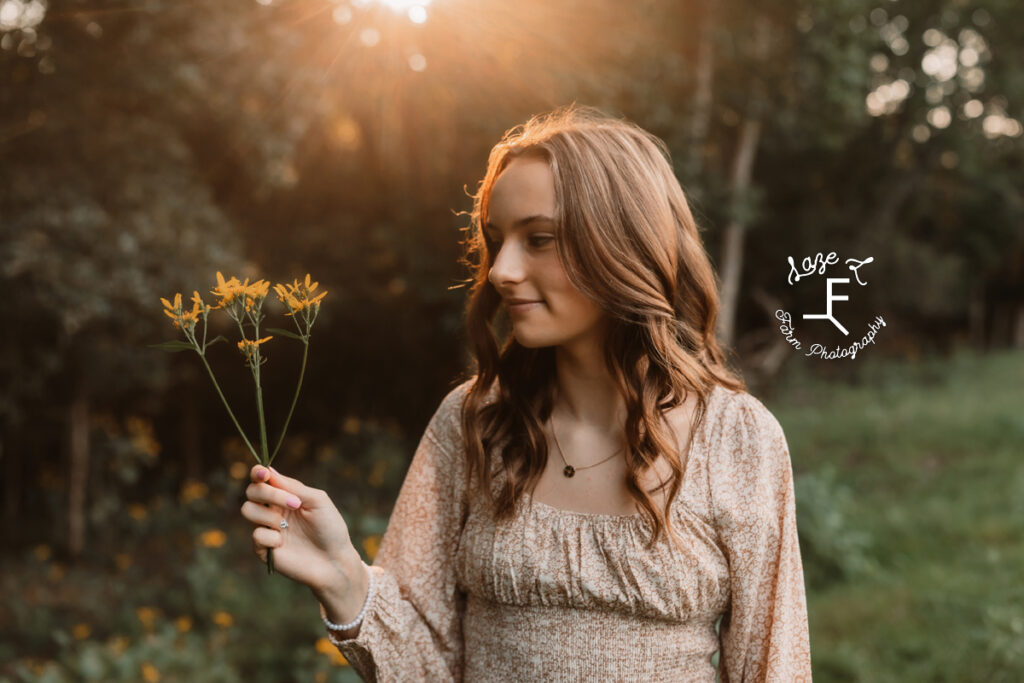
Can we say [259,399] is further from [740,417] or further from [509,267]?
[740,417]

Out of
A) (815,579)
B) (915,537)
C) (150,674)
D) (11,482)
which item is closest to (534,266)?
(150,674)

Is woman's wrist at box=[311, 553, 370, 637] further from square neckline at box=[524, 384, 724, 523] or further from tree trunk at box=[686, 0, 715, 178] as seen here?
tree trunk at box=[686, 0, 715, 178]

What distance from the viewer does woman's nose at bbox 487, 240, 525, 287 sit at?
144cm

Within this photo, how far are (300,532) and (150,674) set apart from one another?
2.27 metres

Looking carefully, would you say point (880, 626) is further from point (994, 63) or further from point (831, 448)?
point (994, 63)

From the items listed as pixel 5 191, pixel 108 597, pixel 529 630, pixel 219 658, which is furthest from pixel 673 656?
pixel 108 597

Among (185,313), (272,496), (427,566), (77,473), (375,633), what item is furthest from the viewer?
(77,473)

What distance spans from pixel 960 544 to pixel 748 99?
12.4ft

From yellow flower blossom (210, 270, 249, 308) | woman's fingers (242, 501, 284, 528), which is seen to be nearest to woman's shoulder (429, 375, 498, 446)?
woman's fingers (242, 501, 284, 528)

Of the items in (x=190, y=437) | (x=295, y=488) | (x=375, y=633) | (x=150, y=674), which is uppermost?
(x=190, y=437)

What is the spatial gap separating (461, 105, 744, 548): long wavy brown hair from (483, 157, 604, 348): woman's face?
0.02m

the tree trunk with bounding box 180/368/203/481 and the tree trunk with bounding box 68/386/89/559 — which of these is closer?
the tree trunk with bounding box 68/386/89/559

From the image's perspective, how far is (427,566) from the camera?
160 centimetres

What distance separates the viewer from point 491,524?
1.53 meters
